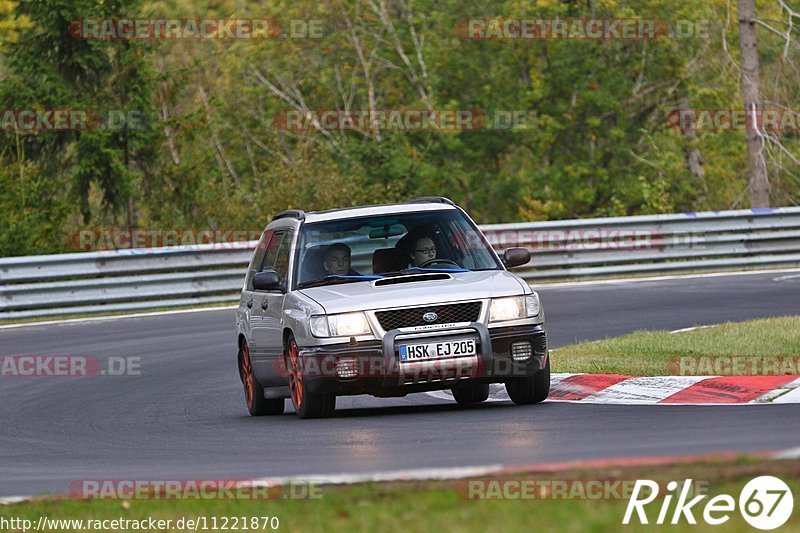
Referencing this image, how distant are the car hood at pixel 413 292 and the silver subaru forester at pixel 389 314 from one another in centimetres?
1

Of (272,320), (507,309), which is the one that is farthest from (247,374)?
(507,309)

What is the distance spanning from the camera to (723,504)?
648cm

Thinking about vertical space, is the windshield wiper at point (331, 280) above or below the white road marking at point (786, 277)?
above

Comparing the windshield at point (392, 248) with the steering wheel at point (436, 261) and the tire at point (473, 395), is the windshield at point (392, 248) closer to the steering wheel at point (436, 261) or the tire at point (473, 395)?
the steering wheel at point (436, 261)

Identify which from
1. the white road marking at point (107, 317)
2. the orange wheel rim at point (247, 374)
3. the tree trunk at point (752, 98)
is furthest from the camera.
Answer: the tree trunk at point (752, 98)

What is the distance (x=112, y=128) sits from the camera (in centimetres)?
3278

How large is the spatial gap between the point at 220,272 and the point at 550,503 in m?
18.7

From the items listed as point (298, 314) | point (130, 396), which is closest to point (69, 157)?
point (130, 396)

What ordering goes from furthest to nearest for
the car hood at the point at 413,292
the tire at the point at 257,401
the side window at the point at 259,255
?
the side window at the point at 259,255
the tire at the point at 257,401
the car hood at the point at 413,292

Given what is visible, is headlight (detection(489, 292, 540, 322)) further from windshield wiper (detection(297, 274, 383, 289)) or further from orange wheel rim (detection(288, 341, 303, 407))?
orange wheel rim (detection(288, 341, 303, 407))

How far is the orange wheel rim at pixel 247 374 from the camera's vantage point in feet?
44.1

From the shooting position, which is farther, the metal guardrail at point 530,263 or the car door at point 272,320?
the metal guardrail at point 530,263

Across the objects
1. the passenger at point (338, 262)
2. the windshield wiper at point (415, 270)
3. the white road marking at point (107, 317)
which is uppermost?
the passenger at point (338, 262)

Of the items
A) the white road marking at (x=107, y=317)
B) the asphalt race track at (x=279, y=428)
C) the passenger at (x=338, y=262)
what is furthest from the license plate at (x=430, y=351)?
the white road marking at (x=107, y=317)
